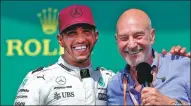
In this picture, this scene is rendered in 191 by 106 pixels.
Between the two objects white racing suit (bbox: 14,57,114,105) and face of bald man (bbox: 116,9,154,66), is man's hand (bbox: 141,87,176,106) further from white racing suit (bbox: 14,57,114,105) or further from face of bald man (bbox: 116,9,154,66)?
white racing suit (bbox: 14,57,114,105)

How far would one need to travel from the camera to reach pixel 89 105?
9.10ft

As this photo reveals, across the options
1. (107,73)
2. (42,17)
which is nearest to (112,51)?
(42,17)

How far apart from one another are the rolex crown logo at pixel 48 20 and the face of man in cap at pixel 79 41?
256 cm

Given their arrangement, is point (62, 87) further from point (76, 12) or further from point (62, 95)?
point (76, 12)

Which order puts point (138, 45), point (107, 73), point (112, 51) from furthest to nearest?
point (112, 51) < point (107, 73) < point (138, 45)

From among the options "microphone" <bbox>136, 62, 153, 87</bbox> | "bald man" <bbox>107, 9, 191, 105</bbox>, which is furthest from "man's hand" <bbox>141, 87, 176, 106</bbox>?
"bald man" <bbox>107, 9, 191, 105</bbox>

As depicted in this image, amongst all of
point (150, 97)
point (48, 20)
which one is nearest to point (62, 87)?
point (150, 97)

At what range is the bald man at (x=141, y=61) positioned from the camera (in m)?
2.69

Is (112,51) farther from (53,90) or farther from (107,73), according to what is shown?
(53,90)

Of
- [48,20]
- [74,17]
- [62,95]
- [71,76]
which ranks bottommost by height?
[62,95]

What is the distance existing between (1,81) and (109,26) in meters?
1.33

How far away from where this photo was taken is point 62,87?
9.04ft

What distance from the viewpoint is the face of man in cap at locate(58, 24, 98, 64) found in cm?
277

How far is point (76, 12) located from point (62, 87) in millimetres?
455
